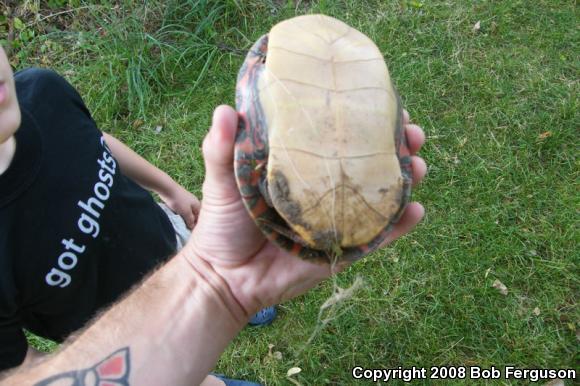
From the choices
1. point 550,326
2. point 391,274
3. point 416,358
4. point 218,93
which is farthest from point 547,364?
point 218,93

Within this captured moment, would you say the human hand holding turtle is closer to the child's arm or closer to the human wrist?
the human wrist

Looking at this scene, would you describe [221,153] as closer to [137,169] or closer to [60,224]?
[60,224]

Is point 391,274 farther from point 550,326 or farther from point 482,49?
point 482,49

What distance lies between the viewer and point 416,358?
2.36 metres

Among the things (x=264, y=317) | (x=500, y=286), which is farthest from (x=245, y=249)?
(x=500, y=286)

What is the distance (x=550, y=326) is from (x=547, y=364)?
0.18m

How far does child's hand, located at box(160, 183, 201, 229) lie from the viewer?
2.21 m

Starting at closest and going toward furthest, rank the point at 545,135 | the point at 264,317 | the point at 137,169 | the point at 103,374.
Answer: the point at 103,374 → the point at 137,169 → the point at 264,317 → the point at 545,135

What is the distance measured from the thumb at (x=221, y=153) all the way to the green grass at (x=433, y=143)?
1.24 m

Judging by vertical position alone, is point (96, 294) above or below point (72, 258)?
below

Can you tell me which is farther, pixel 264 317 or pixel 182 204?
pixel 264 317

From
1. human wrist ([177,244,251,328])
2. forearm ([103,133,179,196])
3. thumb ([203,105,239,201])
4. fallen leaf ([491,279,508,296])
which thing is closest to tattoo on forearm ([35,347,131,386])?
human wrist ([177,244,251,328])

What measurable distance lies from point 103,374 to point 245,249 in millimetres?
520

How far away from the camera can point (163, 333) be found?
55.4 inches
